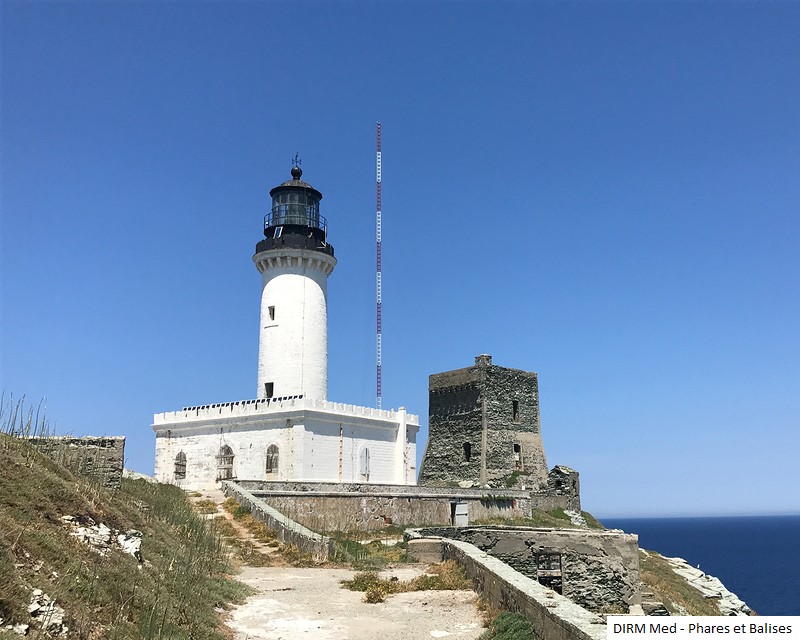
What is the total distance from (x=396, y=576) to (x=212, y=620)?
4.97 m

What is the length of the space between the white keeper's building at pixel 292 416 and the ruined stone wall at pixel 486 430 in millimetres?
5905

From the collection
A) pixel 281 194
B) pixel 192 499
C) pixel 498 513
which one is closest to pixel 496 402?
pixel 498 513

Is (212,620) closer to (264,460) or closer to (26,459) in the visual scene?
(26,459)

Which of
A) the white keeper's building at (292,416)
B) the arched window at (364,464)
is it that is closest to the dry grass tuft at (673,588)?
the white keeper's building at (292,416)

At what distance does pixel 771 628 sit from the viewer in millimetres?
6965

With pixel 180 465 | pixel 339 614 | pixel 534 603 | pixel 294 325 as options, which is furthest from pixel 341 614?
pixel 180 465

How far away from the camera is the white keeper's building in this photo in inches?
1097

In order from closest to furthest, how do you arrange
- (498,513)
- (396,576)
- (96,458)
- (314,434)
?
(396,576), (96,458), (314,434), (498,513)

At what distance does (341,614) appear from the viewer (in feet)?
33.2

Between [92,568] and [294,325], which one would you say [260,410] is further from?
[92,568]

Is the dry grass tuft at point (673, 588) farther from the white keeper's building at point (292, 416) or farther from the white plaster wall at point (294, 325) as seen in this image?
the white plaster wall at point (294, 325)

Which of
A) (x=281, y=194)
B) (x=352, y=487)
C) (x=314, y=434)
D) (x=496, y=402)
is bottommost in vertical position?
(x=352, y=487)

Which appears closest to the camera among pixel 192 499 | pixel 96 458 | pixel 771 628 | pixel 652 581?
pixel 771 628

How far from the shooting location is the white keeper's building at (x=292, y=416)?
91.5 feet
